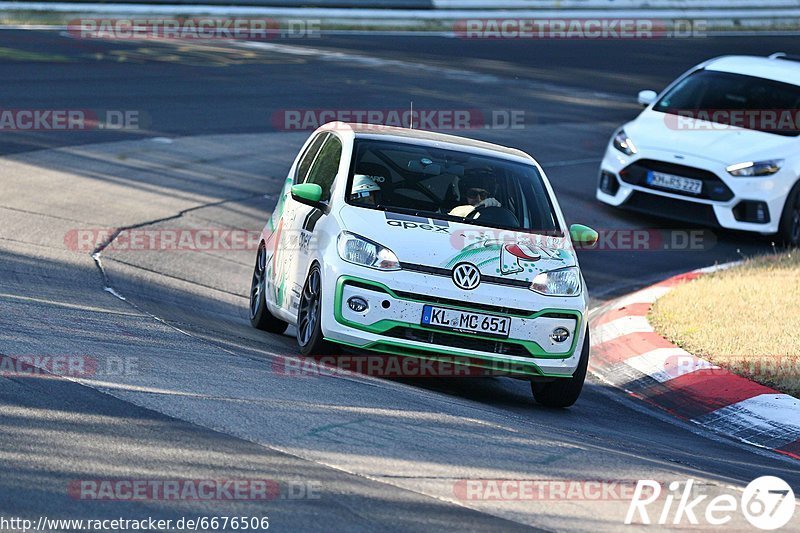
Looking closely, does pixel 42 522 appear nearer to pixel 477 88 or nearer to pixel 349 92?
pixel 349 92

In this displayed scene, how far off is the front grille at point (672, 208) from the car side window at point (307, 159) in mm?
6060

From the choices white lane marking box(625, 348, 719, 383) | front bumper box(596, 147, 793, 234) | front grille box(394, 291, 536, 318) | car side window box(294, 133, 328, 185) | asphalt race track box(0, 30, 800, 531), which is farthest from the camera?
front bumper box(596, 147, 793, 234)

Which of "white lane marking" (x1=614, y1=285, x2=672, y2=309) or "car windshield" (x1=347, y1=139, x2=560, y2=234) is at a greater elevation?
"car windshield" (x1=347, y1=139, x2=560, y2=234)

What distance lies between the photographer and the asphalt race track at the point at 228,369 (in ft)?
19.3

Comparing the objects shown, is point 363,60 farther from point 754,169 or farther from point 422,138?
point 422,138

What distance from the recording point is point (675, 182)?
15227 millimetres

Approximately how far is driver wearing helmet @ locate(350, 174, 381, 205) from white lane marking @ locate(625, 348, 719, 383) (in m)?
2.47

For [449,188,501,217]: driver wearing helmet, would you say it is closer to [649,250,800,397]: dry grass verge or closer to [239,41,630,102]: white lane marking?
[649,250,800,397]: dry grass verge

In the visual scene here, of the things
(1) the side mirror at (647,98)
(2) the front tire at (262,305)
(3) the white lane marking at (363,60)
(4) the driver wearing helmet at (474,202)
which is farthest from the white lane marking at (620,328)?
(3) the white lane marking at (363,60)

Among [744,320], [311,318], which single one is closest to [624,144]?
[744,320]

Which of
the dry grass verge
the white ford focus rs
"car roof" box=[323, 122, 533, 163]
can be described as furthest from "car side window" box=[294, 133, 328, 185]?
the white ford focus rs

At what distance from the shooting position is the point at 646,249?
15.0 meters

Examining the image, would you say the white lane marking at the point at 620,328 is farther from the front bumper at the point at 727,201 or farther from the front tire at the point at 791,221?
the front tire at the point at 791,221

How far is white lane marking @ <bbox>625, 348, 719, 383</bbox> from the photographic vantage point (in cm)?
987
